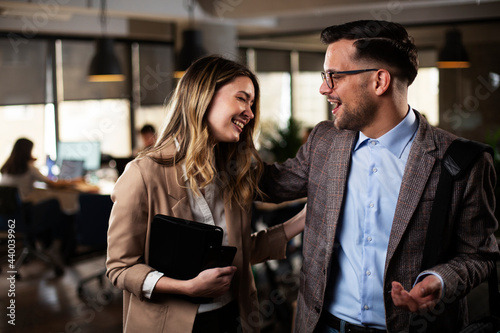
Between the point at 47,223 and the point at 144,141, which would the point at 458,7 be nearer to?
the point at 144,141

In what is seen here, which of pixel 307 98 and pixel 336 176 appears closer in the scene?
pixel 336 176

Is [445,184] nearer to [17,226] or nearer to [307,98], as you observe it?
[17,226]

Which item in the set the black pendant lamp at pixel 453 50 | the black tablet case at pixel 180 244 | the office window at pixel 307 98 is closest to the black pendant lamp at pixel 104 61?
the office window at pixel 307 98

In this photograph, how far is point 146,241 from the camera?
1590 mm

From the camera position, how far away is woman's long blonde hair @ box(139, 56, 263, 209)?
1.62 meters

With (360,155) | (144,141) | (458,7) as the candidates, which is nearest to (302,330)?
(360,155)

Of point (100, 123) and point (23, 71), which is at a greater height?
point (23, 71)

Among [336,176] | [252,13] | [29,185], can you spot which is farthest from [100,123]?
[336,176]

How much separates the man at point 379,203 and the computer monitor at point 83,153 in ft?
18.7

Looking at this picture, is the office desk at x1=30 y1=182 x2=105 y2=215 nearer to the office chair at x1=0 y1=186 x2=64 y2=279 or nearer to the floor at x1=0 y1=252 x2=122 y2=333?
the office chair at x1=0 y1=186 x2=64 y2=279

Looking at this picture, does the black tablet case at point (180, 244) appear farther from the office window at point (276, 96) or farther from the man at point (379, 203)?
the office window at point (276, 96)

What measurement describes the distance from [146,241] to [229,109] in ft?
1.57

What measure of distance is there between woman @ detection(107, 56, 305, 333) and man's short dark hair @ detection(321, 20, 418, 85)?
35 centimetres

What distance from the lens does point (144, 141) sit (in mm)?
6660
